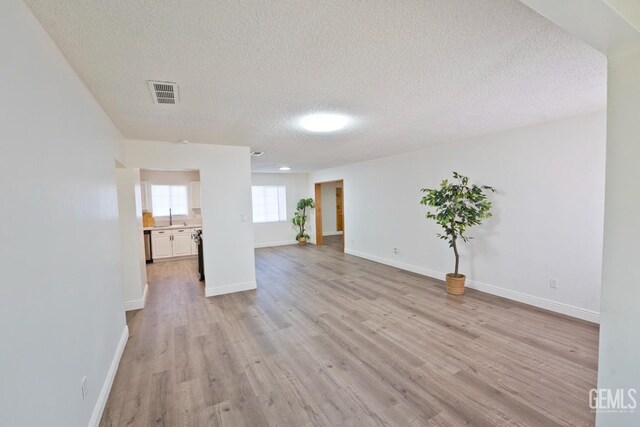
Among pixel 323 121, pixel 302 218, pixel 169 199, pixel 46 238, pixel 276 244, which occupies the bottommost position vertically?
pixel 276 244

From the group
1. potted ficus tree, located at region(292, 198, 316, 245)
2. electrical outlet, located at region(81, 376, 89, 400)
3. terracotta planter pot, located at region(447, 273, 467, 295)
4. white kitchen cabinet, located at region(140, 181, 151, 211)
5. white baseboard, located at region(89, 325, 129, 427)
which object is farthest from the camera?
potted ficus tree, located at region(292, 198, 316, 245)

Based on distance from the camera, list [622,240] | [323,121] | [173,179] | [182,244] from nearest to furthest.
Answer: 1. [622,240]
2. [323,121]
3. [182,244]
4. [173,179]

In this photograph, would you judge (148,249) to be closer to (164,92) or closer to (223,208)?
(223,208)

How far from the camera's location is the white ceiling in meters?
1.32

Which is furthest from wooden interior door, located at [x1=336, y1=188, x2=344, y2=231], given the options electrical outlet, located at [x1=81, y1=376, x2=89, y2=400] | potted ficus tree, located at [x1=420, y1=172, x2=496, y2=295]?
electrical outlet, located at [x1=81, y1=376, x2=89, y2=400]

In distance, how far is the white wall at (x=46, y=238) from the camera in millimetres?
1014

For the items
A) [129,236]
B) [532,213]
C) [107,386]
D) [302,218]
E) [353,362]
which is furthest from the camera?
[302,218]

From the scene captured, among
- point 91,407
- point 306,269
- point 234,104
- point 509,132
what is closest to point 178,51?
point 234,104

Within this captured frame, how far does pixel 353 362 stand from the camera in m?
2.42

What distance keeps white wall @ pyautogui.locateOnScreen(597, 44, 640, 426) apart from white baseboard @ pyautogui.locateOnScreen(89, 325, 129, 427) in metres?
2.89

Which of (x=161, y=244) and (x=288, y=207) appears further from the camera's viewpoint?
(x=288, y=207)

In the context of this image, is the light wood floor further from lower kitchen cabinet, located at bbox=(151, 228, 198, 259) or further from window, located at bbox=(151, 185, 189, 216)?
window, located at bbox=(151, 185, 189, 216)

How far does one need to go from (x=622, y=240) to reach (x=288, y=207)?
800 centimetres

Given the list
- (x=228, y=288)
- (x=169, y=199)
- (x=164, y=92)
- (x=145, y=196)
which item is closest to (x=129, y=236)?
(x=228, y=288)
